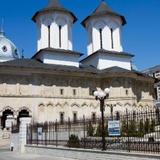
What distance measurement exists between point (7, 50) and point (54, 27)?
26135 millimetres

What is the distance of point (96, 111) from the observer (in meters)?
34.1

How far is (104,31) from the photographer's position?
37406 millimetres

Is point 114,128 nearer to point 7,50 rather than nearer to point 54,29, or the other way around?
point 54,29

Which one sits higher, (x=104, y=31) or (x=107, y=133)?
(x=104, y=31)

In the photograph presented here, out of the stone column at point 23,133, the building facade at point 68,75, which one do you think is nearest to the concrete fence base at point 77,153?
the stone column at point 23,133

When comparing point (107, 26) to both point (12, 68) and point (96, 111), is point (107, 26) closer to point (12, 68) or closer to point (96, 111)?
point (96, 111)

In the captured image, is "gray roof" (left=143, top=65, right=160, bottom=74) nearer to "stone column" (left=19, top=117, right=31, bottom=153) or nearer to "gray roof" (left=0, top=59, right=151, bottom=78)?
"gray roof" (left=0, top=59, right=151, bottom=78)

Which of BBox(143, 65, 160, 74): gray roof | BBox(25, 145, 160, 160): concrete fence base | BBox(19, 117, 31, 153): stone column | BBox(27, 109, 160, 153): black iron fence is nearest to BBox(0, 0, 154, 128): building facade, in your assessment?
BBox(19, 117, 31, 153): stone column

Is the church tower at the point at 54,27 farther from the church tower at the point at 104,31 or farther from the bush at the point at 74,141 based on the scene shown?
the bush at the point at 74,141

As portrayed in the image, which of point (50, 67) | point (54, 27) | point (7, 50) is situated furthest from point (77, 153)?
point (7, 50)

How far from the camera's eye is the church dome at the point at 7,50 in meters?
58.5

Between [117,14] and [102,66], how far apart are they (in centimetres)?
665

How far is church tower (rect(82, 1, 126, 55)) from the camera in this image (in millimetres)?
37406

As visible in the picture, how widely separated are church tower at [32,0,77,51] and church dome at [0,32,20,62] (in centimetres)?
2394
